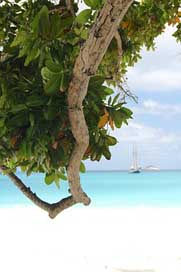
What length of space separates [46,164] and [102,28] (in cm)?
34

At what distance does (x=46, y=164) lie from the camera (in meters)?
0.97

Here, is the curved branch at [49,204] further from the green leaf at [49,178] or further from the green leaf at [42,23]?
the green leaf at [42,23]

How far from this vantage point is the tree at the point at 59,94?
30.5 inches

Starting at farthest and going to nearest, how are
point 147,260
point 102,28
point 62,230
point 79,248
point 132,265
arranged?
1. point 62,230
2. point 79,248
3. point 147,260
4. point 132,265
5. point 102,28

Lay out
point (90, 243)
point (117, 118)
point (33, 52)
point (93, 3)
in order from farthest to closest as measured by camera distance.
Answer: point (90, 243) < point (117, 118) < point (33, 52) < point (93, 3)

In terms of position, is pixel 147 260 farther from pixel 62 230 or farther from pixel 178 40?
pixel 178 40

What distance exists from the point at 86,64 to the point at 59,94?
11cm

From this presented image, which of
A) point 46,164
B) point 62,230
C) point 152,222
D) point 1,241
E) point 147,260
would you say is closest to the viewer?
point 46,164

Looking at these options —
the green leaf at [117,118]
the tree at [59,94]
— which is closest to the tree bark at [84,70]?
the tree at [59,94]

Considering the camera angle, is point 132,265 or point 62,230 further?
point 62,230

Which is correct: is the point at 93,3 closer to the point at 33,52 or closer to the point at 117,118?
the point at 33,52

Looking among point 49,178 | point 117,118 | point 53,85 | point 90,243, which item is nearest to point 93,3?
point 53,85

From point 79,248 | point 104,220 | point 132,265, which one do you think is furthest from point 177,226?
point 132,265

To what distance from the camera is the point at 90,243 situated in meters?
7.27
